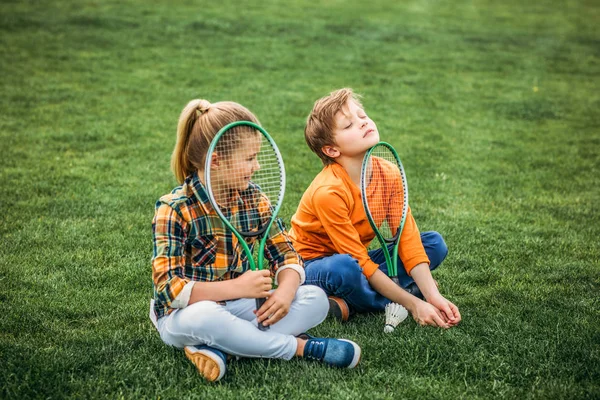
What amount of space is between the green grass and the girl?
118 mm

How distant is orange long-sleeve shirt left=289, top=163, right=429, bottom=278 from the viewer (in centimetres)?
420

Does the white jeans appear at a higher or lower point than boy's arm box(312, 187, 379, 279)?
lower

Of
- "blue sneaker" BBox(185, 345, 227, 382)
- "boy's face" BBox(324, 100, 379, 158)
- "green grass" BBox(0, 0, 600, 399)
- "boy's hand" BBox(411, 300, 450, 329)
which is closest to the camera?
"blue sneaker" BBox(185, 345, 227, 382)

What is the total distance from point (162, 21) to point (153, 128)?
22.2ft

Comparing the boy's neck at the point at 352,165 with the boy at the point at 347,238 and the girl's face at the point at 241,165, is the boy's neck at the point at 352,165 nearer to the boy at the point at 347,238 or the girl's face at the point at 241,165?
the boy at the point at 347,238

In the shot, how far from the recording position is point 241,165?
11.5 feet

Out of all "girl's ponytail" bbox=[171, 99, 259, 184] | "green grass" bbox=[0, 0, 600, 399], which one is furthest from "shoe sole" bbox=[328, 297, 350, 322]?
"girl's ponytail" bbox=[171, 99, 259, 184]

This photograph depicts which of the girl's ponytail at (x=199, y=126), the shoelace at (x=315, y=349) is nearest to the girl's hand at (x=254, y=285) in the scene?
the shoelace at (x=315, y=349)

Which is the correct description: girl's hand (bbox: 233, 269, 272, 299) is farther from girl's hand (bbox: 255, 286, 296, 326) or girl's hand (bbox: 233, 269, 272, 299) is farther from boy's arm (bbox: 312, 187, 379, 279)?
boy's arm (bbox: 312, 187, 379, 279)

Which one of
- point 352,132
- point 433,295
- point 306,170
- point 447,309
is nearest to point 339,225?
point 352,132

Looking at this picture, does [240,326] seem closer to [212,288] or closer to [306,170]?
[212,288]

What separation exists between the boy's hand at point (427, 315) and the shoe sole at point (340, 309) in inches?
16.8

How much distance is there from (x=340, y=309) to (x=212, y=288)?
41.0 inches

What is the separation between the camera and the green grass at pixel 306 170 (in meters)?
3.49
